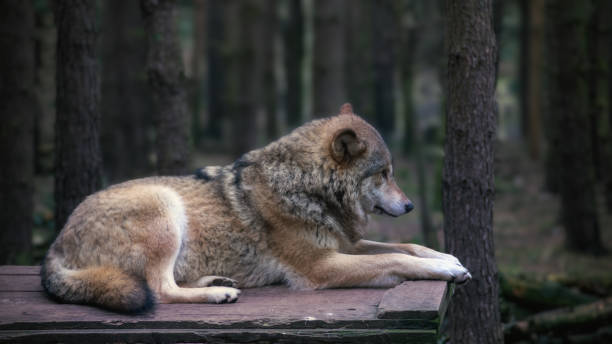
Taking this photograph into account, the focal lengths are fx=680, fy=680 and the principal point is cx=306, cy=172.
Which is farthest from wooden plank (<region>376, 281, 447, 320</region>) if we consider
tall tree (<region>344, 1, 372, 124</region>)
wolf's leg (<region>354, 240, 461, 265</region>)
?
tall tree (<region>344, 1, 372, 124</region>)

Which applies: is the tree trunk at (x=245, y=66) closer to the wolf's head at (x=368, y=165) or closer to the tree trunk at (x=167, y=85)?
the tree trunk at (x=167, y=85)

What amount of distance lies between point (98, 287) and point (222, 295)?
87cm

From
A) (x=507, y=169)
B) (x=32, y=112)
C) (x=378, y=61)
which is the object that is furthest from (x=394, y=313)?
(x=378, y=61)

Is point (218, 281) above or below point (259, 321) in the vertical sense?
above

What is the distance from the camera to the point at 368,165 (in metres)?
5.30

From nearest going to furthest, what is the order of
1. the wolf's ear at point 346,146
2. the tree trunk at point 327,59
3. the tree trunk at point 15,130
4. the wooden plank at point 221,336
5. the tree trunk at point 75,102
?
the wooden plank at point 221,336, the wolf's ear at point 346,146, the tree trunk at point 75,102, the tree trunk at point 15,130, the tree trunk at point 327,59

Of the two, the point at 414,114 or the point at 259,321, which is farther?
the point at 414,114

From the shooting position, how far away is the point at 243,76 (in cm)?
1761

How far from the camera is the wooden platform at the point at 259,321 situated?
Answer: 4230 mm

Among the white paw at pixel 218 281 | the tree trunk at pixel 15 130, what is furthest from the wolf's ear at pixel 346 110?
the tree trunk at pixel 15 130

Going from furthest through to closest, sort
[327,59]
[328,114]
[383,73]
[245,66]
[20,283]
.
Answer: [383,73] → [245,66] → [327,59] → [328,114] → [20,283]

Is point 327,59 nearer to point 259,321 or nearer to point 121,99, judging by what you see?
point 121,99

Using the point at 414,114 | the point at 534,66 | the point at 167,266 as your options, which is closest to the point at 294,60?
the point at 534,66

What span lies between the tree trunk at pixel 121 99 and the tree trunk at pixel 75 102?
262 inches
